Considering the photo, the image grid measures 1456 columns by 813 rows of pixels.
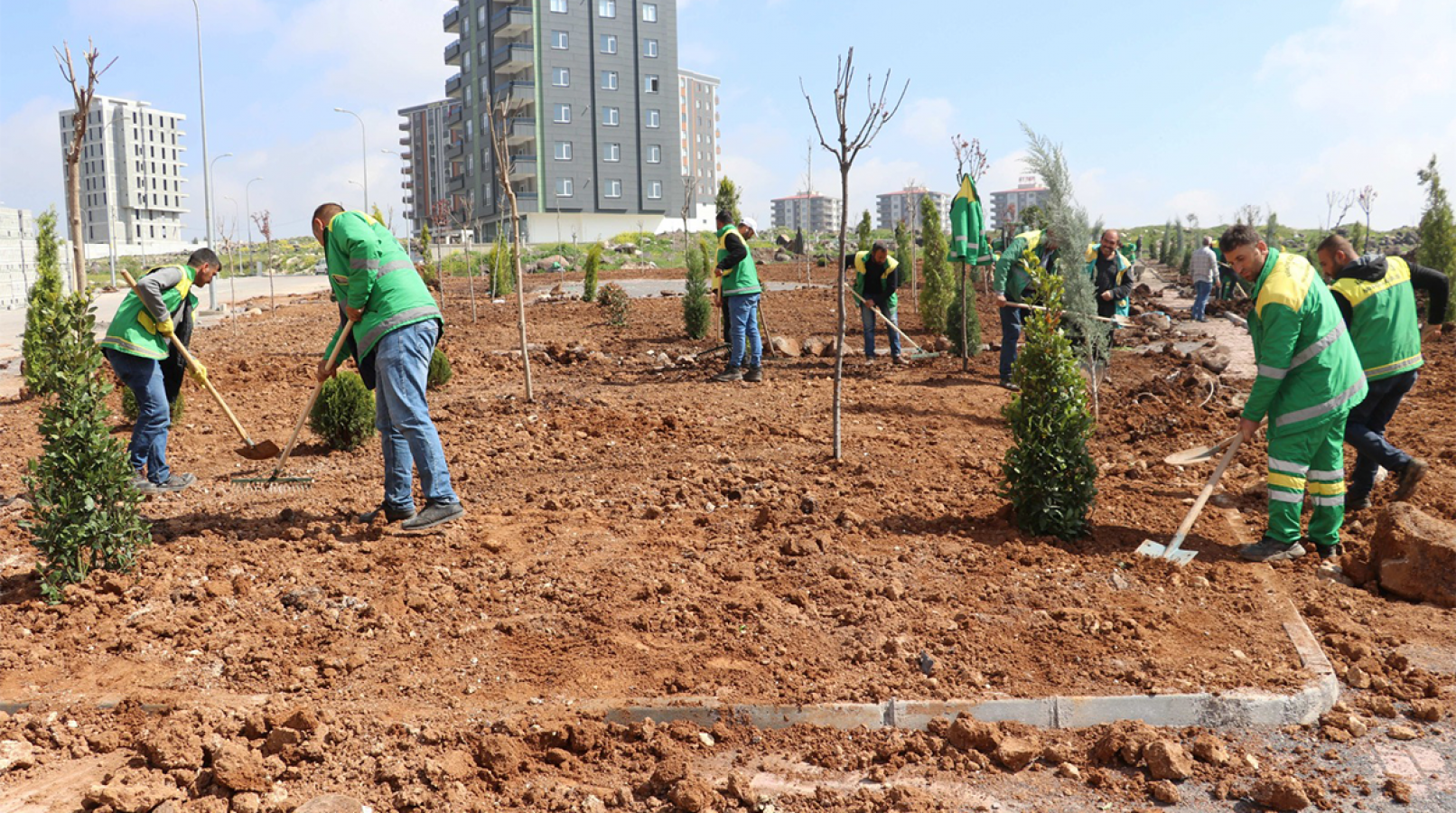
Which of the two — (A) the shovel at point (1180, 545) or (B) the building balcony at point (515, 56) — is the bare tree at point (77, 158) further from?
(B) the building balcony at point (515, 56)

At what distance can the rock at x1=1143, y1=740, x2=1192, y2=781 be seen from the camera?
121 inches

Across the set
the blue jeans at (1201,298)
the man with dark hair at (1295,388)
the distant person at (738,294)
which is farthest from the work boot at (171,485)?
the blue jeans at (1201,298)

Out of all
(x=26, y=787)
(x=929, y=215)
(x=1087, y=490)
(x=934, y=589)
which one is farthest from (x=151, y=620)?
(x=929, y=215)

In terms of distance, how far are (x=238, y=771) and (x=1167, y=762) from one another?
2.85m

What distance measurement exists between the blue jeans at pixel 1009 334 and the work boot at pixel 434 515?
5649 mm

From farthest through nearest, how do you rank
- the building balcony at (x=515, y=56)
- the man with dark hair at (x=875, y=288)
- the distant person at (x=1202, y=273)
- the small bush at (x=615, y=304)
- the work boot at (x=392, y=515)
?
the building balcony at (x=515, y=56)
the distant person at (x=1202, y=273)
the small bush at (x=615, y=304)
the man with dark hair at (x=875, y=288)
the work boot at (x=392, y=515)

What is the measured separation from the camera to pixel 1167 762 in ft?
10.1

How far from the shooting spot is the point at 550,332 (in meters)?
14.9

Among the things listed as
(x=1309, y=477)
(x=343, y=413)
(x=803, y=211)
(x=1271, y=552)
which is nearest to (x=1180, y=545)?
(x=1271, y=552)

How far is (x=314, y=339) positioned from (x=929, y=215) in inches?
404

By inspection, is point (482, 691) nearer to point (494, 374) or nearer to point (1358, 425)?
point (1358, 425)

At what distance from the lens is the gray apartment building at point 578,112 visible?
5672 cm

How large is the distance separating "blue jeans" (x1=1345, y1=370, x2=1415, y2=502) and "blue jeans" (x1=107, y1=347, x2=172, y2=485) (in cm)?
710

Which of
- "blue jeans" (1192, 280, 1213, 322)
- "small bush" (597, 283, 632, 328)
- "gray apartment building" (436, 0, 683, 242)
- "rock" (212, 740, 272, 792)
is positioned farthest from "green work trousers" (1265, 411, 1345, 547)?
"gray apartment building" (436, 0, 683, 242)
